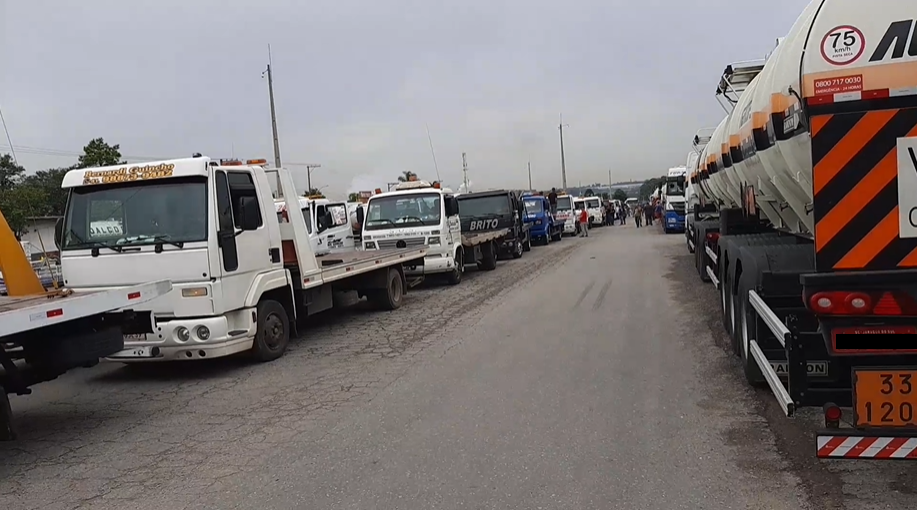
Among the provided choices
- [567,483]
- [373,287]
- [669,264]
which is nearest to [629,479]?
[567,483]

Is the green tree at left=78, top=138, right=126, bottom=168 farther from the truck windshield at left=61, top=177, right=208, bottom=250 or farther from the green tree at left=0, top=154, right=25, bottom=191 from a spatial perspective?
the truck windshield at left=61, top=177, right=208, bottom=250

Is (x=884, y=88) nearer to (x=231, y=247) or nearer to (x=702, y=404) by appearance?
(x=702, y=404)

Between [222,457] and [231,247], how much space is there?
3140mm

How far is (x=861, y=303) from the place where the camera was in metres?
3.74

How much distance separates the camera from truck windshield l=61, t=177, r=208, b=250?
7980 mm

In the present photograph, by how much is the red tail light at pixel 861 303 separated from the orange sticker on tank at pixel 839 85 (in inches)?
42.3

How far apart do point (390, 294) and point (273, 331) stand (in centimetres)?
395

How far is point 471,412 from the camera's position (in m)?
6.30

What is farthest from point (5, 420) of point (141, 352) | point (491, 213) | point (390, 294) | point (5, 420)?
point (491, 213)

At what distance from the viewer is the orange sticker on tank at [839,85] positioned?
3857mm

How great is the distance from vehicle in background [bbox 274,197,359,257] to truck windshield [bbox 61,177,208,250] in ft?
26.2

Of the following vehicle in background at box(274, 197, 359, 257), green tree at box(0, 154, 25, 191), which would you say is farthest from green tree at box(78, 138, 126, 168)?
vehicle in background at box(274, 197, 359, 257)

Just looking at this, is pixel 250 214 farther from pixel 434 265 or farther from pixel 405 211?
pixel 405 211

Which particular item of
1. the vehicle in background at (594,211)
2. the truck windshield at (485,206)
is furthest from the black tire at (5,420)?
the vehicle in background at (594,211)
